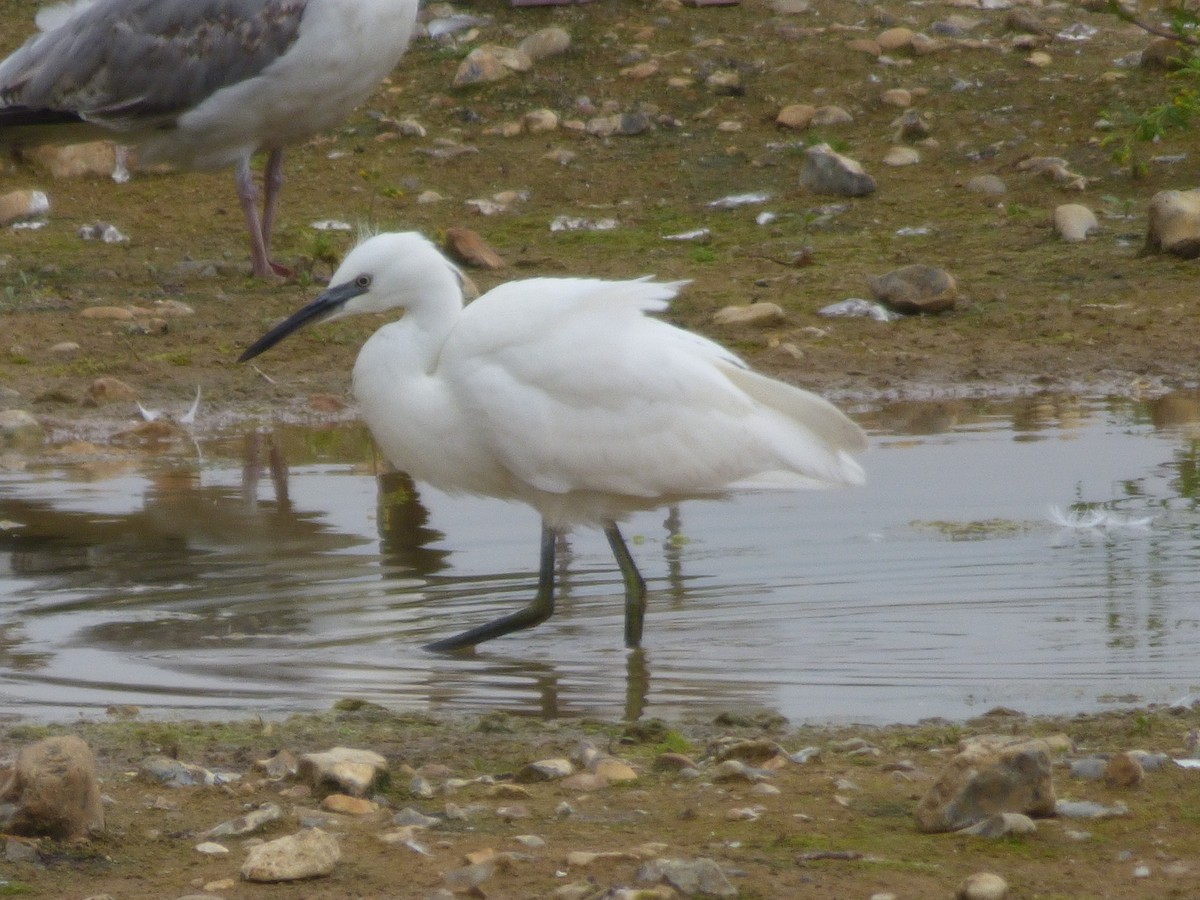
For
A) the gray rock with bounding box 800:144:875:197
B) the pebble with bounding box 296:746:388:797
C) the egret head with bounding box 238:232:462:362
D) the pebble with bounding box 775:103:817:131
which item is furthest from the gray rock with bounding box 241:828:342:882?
the pebble with bounding box 775:103:817:131

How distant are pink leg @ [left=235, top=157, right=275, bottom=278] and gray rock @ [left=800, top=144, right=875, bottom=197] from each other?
345 centimetres

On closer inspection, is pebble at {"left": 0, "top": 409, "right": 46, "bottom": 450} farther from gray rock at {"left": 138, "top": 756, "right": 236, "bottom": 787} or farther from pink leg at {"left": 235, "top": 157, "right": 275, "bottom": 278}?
gray rock at {"left": 138, "top": 756, "right": 236, "bottom": 787}

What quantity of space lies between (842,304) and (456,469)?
460cm

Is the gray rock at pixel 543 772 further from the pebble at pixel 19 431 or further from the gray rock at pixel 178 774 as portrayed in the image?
the pebble at pixel 19 431

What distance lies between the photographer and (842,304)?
32.8 ft

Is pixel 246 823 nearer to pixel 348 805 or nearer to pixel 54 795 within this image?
pixel 348 805

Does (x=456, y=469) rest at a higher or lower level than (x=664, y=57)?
lower

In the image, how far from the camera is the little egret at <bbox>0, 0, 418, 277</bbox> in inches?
401

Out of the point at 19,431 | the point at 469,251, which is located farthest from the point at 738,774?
the point at 469,251

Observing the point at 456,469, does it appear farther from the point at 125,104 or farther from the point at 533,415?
the point at 125,104

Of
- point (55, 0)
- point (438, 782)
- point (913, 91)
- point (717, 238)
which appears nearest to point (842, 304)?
point (717, 238)

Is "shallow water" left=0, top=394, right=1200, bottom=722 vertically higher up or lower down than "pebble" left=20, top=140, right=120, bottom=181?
lower down

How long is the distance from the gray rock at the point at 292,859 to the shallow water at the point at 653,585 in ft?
5.01

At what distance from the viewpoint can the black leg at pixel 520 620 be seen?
5.57 meters
